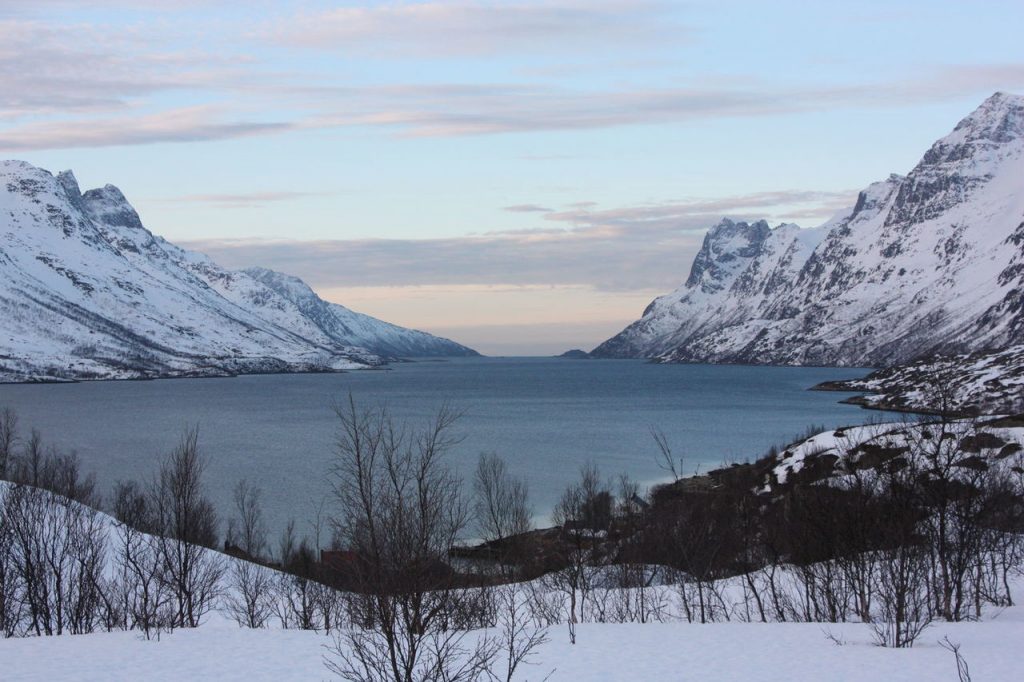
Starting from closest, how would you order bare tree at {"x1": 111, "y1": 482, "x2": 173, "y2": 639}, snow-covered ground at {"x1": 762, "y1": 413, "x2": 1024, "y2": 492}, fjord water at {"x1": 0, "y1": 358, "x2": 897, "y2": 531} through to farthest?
bare tree at {"x1": 111, "y1": 482, "x2": 173, "y2": 639} → snow-covered ground at {"x1": 762, "y1": 413, "x2": 1024, "y2": 492} → fjord water at {"x1": 0, "y1": 358, "x2": 897, "y2": 531}

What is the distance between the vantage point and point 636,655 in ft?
109

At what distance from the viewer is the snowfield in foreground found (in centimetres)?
2911

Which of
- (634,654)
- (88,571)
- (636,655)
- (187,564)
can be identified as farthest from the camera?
(187,564)

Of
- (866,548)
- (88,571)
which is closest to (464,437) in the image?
(88,571)

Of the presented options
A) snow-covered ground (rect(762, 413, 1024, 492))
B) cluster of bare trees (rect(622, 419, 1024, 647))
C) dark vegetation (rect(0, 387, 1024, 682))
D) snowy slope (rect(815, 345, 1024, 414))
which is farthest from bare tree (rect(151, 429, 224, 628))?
snowy slope (rect(815, 345, 1024, 414))

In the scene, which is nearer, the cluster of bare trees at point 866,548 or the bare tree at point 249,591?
the cluster of bare trees at point 866,548

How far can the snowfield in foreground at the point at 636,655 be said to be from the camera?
29.1 metres

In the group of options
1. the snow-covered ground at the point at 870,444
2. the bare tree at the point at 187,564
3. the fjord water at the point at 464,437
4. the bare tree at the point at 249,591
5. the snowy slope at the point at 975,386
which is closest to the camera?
the bare tree at the point at 187,564

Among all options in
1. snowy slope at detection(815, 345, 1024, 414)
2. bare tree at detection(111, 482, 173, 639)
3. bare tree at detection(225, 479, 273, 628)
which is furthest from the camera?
snowy slope at detection(815, 345, 1024, 414)

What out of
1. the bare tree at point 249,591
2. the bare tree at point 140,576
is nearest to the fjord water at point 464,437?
the bare tree at point 140,576

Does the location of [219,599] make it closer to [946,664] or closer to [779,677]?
[779,677]

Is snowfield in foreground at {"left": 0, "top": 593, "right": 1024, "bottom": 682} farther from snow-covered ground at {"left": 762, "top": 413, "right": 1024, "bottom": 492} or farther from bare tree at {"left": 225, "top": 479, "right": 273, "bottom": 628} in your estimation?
snow-covered ground at {"left": 762, "top": 413, "right": 1024, "bottom": 492}

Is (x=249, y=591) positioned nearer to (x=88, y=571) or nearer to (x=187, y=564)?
(x=187, y=564)

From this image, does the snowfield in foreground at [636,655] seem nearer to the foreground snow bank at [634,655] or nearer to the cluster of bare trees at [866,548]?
the foreground snow bank at [634,655]
